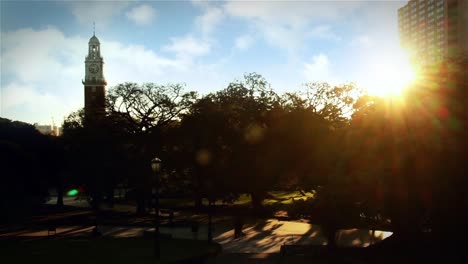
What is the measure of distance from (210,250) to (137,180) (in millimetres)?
22047

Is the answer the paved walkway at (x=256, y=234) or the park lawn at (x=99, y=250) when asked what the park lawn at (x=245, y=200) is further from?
the park lawn at (x=99, y=250)

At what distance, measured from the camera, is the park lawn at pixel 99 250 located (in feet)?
74.5

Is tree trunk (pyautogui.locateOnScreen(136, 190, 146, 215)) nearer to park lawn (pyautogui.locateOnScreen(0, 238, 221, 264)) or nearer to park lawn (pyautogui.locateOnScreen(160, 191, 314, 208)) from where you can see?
park lawn (pyautogui.locateOnScreen(160, 191, 314, 208))

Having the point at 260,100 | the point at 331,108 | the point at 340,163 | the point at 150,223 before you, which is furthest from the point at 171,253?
the point at 331,108

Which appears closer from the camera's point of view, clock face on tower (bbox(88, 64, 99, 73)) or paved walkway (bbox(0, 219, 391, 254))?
paved walkway (bbox(0, 219, 391, 254))

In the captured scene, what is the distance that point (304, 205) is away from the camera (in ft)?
85.2

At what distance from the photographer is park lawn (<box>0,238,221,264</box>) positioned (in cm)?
2272

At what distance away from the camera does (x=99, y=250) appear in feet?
84.3

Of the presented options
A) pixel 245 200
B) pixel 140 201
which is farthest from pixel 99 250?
pixel 245 200

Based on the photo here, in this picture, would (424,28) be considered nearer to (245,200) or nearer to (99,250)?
(245,200)

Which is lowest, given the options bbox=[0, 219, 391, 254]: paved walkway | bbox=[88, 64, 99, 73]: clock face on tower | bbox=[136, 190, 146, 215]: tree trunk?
bbox=[0, 219, 391, 254]: paved walkway

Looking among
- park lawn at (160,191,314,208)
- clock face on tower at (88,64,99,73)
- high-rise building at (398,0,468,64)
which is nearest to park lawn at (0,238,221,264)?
park lawn at (160,191,314,208)

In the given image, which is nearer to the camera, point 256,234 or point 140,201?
point 256,234

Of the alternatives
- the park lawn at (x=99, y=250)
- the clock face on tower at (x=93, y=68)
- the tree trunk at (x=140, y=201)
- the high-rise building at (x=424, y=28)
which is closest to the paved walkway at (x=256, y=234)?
the park lawn at (x=99, y=250)
